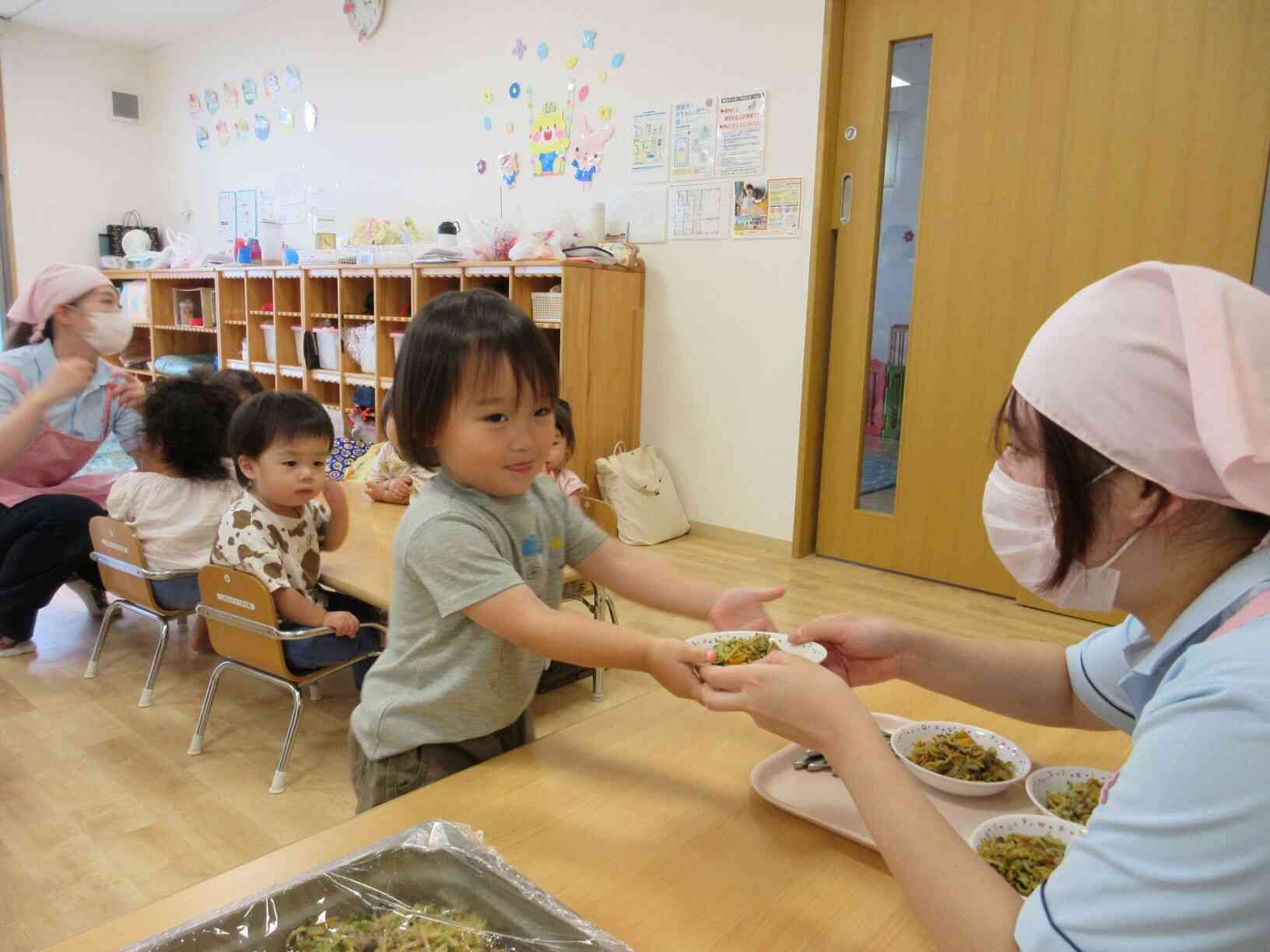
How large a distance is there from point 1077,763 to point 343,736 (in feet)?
6.70

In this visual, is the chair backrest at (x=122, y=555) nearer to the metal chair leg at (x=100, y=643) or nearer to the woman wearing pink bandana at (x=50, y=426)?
the metal chair leg at (x=100, y=643)

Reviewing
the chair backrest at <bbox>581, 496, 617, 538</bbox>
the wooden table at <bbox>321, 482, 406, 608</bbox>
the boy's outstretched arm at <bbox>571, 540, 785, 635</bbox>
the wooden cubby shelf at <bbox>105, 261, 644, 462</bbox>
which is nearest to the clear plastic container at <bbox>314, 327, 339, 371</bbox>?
the wooden cubby shelf at <bbox>105, 261, 644, 462</bbox>

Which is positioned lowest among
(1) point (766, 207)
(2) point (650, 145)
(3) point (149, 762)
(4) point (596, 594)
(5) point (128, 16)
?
(3) point (149, 762)

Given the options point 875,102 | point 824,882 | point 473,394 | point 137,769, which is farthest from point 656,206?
point 824,882

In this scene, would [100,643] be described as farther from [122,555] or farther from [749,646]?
[749,646]

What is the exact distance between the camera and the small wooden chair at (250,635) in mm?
2146

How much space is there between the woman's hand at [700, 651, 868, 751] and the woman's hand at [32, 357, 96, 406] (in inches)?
105

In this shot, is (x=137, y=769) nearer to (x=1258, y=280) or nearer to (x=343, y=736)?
(x=343, y=736)

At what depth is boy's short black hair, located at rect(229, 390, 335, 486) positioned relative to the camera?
229cm

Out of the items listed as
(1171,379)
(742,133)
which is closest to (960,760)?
(1171,379)

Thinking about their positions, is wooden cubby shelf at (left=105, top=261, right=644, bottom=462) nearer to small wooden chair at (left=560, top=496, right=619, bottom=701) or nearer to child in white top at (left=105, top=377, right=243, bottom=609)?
child in white top at (left=105, top=377, right=243, bottom=609)

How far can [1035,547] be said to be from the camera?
773 mm

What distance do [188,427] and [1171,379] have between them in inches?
105

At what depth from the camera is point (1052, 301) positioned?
3381 mm
